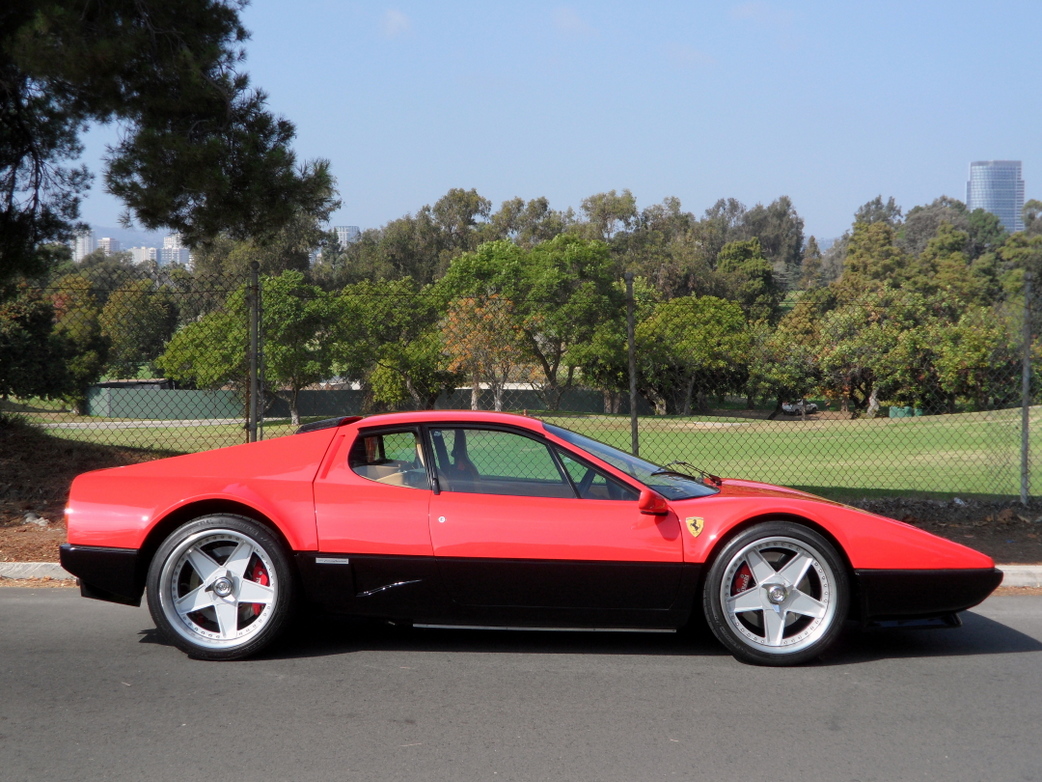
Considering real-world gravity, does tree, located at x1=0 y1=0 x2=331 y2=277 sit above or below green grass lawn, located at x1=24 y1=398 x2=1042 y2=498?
above

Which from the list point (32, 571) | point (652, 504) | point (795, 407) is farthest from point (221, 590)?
point (795, 407)

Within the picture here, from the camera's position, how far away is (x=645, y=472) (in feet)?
16.6

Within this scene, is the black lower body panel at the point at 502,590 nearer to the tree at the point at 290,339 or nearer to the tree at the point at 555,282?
the tree at the point at 290,339

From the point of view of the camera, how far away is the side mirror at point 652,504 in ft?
15.0

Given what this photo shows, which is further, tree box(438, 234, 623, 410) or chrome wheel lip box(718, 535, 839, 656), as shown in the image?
tree box(438, 234, 623, 410)

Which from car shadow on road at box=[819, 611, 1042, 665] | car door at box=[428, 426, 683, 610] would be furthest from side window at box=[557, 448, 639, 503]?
car shadow on road at box=[819, 611, 1042, 665]

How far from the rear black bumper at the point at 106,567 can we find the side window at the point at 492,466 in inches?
64.3

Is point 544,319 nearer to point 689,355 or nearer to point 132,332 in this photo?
point 689,355

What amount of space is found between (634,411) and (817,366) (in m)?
31.9

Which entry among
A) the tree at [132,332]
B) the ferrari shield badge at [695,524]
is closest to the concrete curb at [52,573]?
the ferrari shield badge at [695,524]

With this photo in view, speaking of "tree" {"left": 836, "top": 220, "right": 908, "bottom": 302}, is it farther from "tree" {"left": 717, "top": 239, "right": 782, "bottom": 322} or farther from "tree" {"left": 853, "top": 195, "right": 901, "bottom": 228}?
"tree" {"left": 853, "top": 195, "right": 901, "bottom": 228}

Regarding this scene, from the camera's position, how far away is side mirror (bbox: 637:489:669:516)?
4.56 metres

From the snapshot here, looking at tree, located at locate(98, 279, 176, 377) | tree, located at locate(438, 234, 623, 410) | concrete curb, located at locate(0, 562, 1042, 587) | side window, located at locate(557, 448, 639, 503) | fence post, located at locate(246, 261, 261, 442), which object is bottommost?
concrete curb, located at locate(0, 562, 1042, 587)

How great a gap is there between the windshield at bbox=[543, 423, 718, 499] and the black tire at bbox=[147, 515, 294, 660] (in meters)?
1.61
